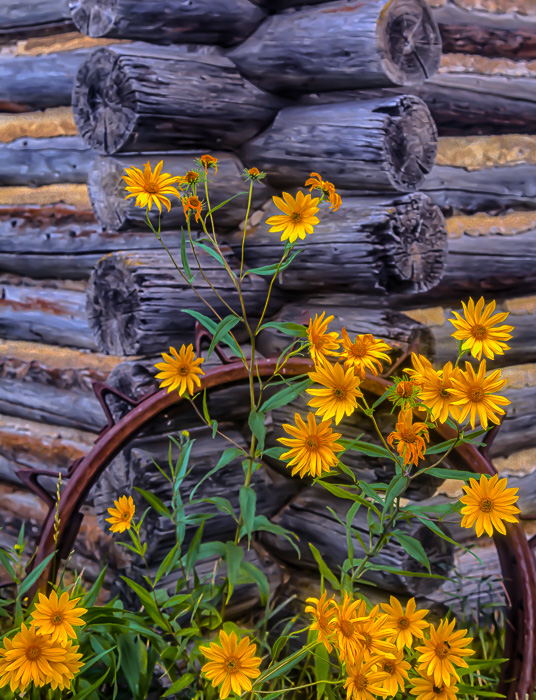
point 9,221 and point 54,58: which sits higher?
point 54,58

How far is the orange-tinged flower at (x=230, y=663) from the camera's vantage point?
1036mm

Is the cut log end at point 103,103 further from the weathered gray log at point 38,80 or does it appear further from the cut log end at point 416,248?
the cut log end at point 416,248

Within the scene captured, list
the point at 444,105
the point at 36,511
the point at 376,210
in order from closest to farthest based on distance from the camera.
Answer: the point at 376,210 < the point at 444,105 < the point at 36,511

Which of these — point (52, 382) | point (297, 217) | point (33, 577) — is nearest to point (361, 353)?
point (297, 217)

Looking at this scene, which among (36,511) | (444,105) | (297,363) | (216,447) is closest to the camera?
(297,363)

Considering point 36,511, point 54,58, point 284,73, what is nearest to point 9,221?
point 54,58

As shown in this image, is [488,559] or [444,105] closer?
[444,105]

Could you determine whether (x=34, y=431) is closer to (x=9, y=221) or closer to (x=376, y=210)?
(x=9, y=221)

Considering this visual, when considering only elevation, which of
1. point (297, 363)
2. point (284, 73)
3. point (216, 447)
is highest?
point (284, 73)

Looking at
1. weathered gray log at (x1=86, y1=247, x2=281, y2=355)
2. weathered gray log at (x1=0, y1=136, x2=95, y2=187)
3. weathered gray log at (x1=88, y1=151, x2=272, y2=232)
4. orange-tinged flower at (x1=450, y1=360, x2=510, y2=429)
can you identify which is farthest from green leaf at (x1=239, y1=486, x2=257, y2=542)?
weathered gray log at (x1=0, y1=136, x2=95, y2=187)

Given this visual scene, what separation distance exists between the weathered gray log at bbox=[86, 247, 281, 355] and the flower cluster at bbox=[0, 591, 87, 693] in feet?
3.07

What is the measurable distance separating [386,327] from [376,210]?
293mm

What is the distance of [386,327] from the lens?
1.95m

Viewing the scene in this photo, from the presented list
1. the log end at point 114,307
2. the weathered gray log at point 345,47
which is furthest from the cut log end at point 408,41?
the log end at point 114,307
